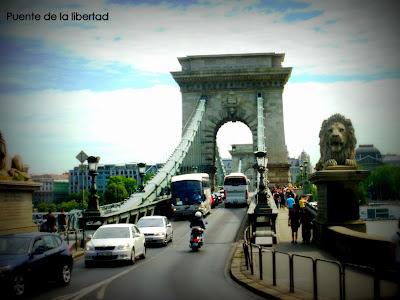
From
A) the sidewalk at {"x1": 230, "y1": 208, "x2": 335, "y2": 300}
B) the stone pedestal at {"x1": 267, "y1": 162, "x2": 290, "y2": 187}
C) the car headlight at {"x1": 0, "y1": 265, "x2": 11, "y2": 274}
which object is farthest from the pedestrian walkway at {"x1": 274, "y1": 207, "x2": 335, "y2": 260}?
the stone pedestal at {"x1": 267, "y1": 162, "x2": 290, "y2": 187}

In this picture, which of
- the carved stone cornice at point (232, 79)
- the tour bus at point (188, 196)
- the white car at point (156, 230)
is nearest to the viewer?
the white car at point (156, 230)

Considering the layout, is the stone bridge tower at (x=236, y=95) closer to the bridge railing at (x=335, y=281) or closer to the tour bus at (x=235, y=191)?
the tour bus at (x=235, y=191)

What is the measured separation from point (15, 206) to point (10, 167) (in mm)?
1666

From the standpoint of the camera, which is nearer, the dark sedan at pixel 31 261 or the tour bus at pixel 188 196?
the dark sedan at pixel 31 261

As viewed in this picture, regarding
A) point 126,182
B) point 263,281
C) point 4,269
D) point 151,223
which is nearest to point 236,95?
point 151,223

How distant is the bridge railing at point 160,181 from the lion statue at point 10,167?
7427mm

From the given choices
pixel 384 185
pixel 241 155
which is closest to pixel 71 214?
pixel 384 185

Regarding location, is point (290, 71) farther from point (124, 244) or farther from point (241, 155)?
point (241, 155)

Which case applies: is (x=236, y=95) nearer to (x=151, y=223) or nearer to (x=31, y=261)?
(x=151, y=223)

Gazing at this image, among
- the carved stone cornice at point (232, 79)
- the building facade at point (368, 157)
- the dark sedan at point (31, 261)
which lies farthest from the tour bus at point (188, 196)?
the building facade at point (368, 157)

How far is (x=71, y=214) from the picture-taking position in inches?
1113

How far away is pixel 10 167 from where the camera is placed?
21.1 m

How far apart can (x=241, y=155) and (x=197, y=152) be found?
3060 inches

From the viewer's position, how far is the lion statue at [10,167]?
20406mm
